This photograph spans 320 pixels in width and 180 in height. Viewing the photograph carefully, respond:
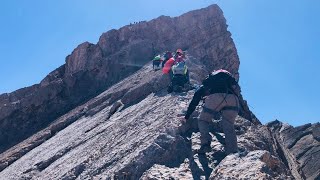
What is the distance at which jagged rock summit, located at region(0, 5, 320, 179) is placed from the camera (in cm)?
1214

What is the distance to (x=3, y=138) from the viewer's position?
1342 inches

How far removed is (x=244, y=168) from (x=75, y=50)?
1309 inches

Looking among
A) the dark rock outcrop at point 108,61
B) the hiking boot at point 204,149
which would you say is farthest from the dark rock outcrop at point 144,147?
the dark rock outcrop at point 108,61

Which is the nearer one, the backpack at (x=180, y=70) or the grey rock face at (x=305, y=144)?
the backpack at (x=180, y=70)

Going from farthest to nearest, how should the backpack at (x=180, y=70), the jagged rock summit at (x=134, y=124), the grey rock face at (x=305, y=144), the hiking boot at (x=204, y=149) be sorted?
the grey rock face at (x=305, y=144) < the backpack at (x=180, y=70) < the hiking boot at (x=204, y=149) < the jagged rock summit at (x=134, y=124)

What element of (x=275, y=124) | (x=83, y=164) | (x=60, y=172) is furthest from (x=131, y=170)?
(x=275, y=124)

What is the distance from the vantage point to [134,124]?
1667 cm

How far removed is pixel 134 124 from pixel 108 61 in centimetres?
2066

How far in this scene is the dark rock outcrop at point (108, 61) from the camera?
34.7 metres

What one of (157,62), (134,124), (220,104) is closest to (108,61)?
(157,62)

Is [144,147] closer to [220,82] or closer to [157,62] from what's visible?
[220,82]

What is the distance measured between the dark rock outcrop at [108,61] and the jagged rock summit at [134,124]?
0.08 metres

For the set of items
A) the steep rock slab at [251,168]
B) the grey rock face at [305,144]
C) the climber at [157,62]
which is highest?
the grey rock face at [305,144]

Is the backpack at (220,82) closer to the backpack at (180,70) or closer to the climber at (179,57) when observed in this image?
the backpack at (180,70)
